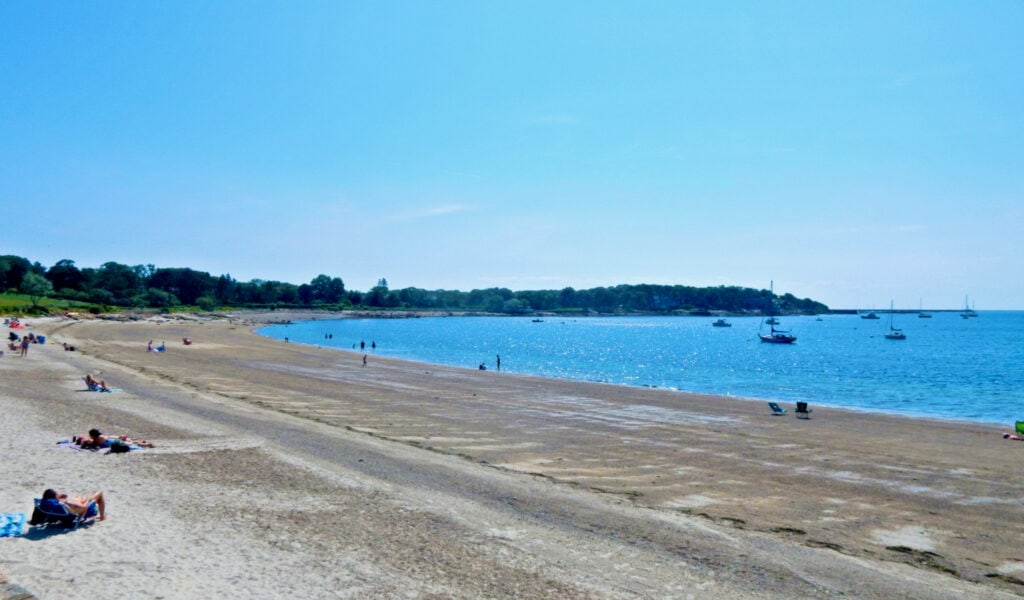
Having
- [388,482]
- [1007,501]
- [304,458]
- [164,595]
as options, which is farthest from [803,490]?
[164,595]

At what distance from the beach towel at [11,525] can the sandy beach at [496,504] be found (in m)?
0.25

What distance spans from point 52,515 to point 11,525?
1.54 feet

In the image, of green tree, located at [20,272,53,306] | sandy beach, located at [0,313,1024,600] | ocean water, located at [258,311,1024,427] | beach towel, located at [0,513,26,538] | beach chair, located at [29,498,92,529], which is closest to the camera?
sandy beach, located at [0,313,1024,600]

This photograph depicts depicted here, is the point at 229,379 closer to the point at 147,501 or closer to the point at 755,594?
the point at 147,501

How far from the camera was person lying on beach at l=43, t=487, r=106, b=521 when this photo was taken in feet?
32.4

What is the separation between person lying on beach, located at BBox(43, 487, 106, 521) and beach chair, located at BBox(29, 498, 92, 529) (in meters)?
0.04

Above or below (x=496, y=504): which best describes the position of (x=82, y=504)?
above

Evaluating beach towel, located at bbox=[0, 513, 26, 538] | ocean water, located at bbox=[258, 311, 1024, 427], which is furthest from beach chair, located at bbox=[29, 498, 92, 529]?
ocean water, located at bbox=[258, 311, 1024, 427]

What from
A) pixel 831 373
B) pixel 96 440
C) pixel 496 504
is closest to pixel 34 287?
pixel 831 373

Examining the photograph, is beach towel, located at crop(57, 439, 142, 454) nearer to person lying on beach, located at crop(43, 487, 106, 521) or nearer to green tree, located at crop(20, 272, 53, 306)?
person lying on beach, located at crop(43, 487, 106, 521)

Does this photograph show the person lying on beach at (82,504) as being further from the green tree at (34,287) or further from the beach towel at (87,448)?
the green tree at (34,287)

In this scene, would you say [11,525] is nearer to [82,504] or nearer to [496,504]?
[82,504]

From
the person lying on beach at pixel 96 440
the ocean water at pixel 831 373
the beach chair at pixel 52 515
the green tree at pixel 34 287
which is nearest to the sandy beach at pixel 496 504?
the beach chair at pixel 52 515

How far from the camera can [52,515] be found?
9805 mm
